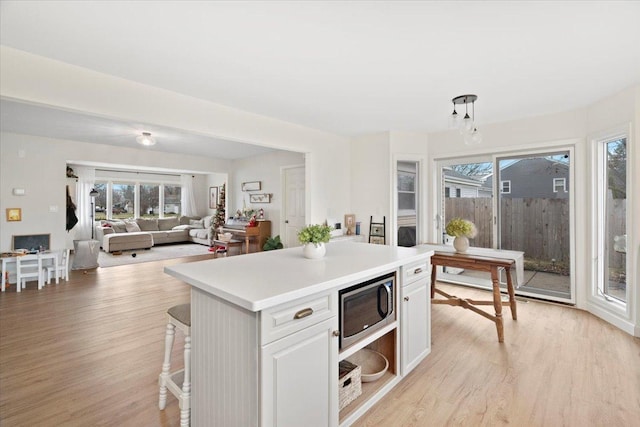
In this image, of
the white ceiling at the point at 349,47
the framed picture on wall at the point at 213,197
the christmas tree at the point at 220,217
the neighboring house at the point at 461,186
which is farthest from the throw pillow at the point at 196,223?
the neighboring house at the point at 461,186

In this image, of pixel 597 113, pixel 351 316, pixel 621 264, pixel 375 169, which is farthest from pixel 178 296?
pixel 597 113

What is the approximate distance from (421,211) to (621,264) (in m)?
2.44

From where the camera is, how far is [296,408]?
55.6 inches

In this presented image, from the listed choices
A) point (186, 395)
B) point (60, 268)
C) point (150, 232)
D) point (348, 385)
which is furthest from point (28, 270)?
point (348, 385)

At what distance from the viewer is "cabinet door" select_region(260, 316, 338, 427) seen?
130cm

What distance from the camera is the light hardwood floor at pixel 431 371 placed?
1.86 m

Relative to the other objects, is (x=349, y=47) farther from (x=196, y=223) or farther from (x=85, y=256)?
(x=196, y=223)

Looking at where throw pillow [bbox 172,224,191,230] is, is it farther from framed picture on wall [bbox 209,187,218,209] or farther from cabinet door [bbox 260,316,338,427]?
cabinet door [bbox 260,316,338,427]

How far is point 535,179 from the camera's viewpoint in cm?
417

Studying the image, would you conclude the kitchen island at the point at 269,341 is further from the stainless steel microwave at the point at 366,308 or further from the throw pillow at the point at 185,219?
the throw pillow at the point at 185,219

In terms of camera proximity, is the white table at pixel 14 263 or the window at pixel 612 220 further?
the white table at pixel 14 263

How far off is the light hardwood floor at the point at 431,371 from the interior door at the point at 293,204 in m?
3.36

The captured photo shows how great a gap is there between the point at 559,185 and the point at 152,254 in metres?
8.43

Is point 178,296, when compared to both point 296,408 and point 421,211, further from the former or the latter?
point 421,211
